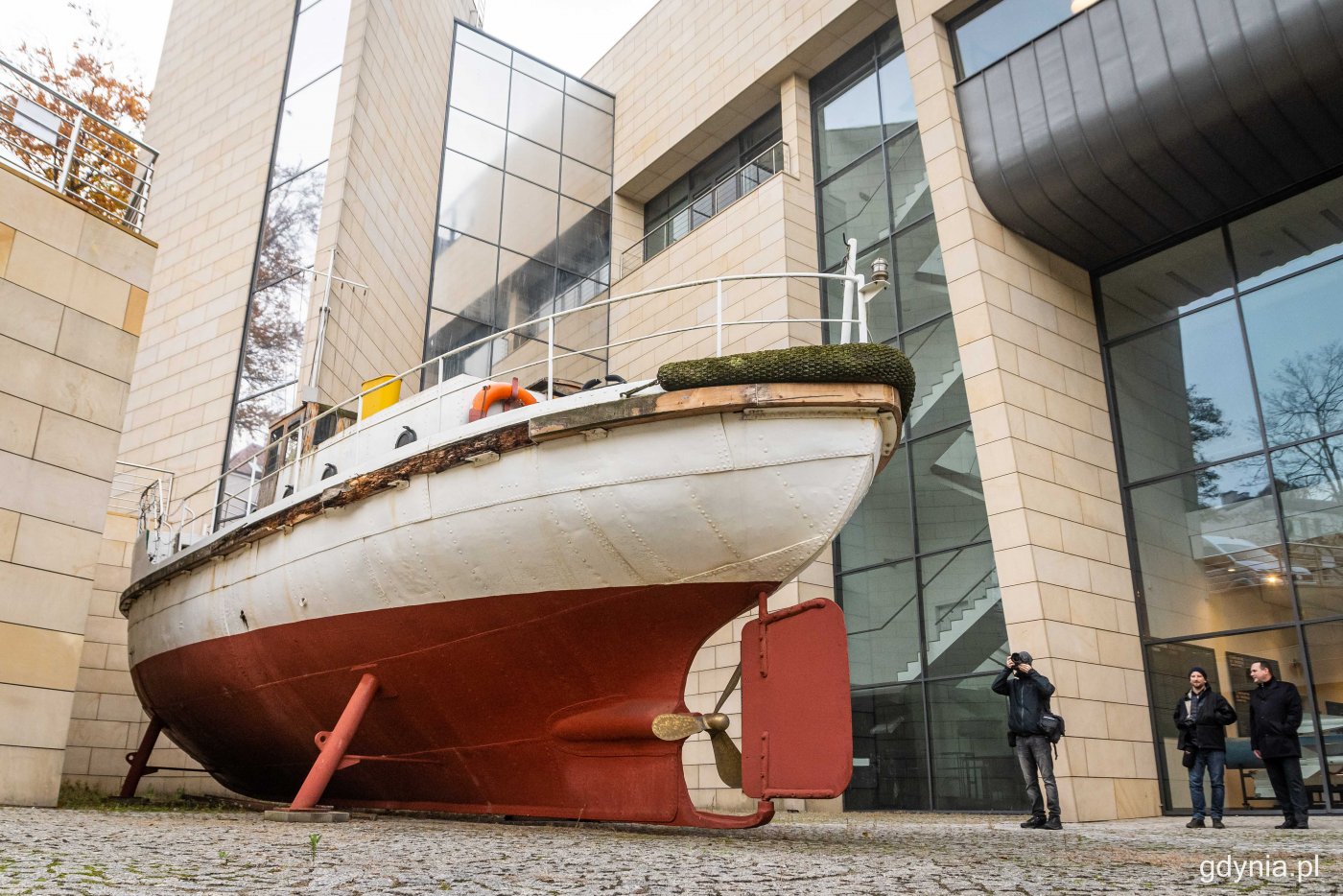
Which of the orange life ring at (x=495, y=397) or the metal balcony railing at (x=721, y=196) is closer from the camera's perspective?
the orange life ring at (x=495, y=397)

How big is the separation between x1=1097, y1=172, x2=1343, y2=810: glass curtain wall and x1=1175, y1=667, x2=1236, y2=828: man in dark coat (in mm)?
2578

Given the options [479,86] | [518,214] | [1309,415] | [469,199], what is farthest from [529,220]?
[1309,415]

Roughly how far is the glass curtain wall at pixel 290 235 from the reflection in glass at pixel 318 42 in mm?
17

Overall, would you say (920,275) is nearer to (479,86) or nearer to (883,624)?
(883,624)

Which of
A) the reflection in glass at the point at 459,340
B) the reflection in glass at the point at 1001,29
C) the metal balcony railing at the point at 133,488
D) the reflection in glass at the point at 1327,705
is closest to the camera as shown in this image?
the reflection in glass at the point at 1327,705

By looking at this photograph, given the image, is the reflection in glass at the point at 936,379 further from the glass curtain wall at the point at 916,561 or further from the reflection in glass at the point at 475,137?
the reflection in glass at the point at 475,137

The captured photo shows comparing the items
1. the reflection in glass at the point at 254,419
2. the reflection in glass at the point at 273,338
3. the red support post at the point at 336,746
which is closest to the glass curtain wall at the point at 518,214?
the reflection in glass at the point at 273,338

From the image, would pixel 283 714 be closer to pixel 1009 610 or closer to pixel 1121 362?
pixel 1009 610

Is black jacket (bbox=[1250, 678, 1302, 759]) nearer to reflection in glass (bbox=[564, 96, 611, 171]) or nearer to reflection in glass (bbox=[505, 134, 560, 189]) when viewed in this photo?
reflection in glass (bbox=[505, 134, 560, 189])

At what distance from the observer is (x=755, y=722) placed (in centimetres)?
649

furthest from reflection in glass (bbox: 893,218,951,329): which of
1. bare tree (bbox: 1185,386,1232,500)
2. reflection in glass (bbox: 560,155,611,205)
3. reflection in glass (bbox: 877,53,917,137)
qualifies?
reflection in glass (bbox: 560,155,611,205)

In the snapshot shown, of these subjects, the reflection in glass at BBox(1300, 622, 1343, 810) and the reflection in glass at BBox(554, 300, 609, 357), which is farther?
the reflection in glass at BBox(554, 300, 609, 357)

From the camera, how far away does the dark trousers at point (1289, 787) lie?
27.1ft

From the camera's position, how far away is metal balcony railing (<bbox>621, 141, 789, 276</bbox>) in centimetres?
1747
